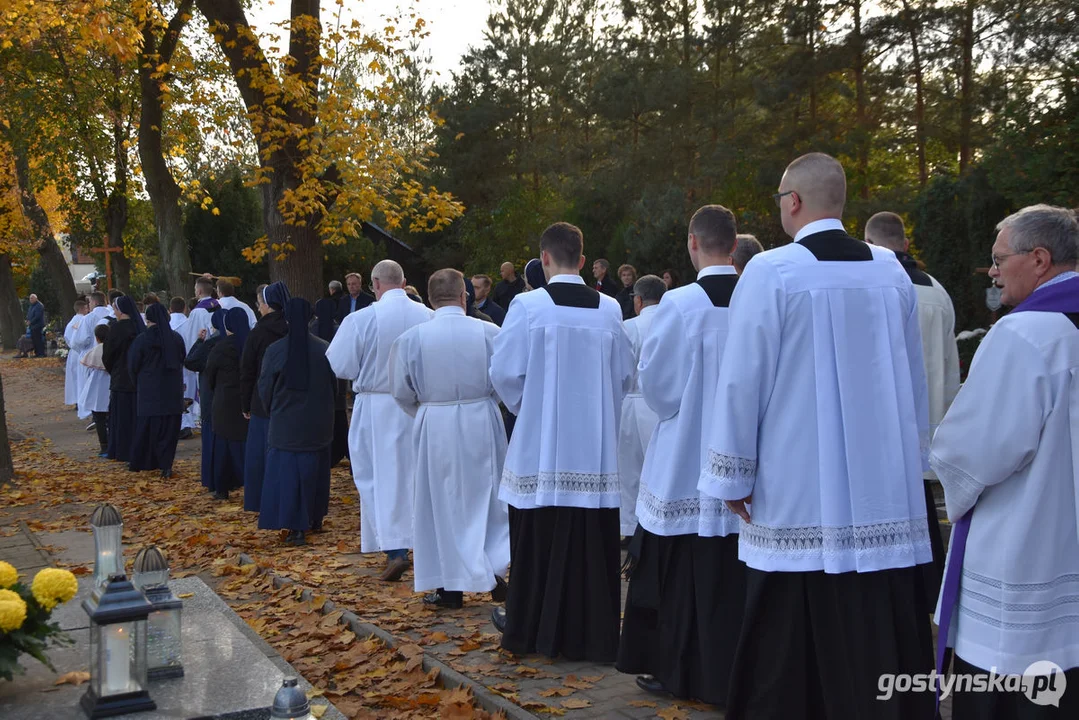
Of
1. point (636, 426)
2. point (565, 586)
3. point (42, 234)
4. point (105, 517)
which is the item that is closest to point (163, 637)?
point (105, 517)

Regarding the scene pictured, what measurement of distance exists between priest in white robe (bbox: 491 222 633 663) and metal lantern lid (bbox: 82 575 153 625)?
8.16ft

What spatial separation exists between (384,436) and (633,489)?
196cm

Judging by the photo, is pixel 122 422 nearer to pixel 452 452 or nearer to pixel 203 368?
pixel 203 368

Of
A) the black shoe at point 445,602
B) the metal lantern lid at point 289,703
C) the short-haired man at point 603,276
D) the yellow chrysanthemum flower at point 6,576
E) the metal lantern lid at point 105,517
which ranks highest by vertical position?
the short-haired man at point 603,276

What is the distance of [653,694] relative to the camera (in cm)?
562

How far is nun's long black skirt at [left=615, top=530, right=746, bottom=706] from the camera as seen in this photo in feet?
17.3

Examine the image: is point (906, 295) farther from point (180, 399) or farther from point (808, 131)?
point (808, 131)

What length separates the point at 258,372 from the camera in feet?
33.8

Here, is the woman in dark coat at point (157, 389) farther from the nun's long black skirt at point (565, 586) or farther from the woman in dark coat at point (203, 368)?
the nun's long black skirt at point (565, 586)

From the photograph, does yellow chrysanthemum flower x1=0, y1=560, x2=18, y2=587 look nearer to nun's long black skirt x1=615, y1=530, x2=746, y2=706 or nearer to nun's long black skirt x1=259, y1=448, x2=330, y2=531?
nun's long black skirt x1=615, y1=530, x2=746, y2=706

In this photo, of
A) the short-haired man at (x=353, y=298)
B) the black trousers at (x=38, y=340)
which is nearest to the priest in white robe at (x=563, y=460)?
the short-haired man at (x=353, y=298)

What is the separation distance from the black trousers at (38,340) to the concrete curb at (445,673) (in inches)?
1543

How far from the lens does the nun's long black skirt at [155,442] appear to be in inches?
545

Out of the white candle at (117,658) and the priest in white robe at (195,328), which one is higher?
the priest in white robe at (195,328)
